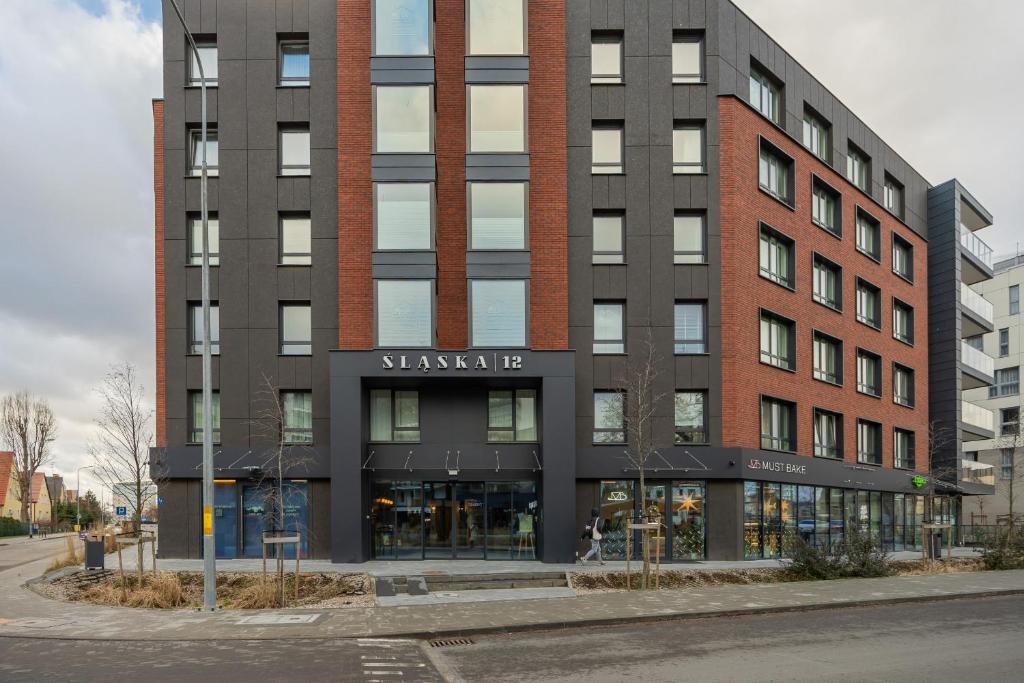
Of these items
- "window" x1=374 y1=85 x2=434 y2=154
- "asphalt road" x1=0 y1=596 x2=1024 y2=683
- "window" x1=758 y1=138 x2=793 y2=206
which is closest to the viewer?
"asphalt road" x1=0 y1=596 x2=1024 y2=683

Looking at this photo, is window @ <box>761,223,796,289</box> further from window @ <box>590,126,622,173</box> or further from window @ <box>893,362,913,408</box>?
window @ <box>893,362,913,408</box>

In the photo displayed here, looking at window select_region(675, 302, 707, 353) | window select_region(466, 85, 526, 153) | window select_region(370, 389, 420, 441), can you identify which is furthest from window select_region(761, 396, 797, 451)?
window select_region(466, 85, 526, 153)

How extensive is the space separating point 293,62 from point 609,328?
14.1m

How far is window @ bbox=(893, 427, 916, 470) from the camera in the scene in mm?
40219

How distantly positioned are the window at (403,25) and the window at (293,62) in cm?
310

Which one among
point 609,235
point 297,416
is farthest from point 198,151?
point 609,235

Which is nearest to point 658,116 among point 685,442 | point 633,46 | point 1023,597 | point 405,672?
point 633,46

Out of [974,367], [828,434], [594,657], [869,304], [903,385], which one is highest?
[869,304]

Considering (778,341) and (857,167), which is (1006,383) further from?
(778,341)

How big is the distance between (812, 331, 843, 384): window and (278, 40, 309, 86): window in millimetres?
21919

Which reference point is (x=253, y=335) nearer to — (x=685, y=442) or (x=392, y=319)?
(x=392, y=319)

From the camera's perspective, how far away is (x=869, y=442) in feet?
126

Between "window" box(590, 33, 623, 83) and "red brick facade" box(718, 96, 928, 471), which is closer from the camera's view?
"red brick facade" box(718, 96, 928, 471)

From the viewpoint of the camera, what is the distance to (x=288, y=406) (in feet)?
93.4
